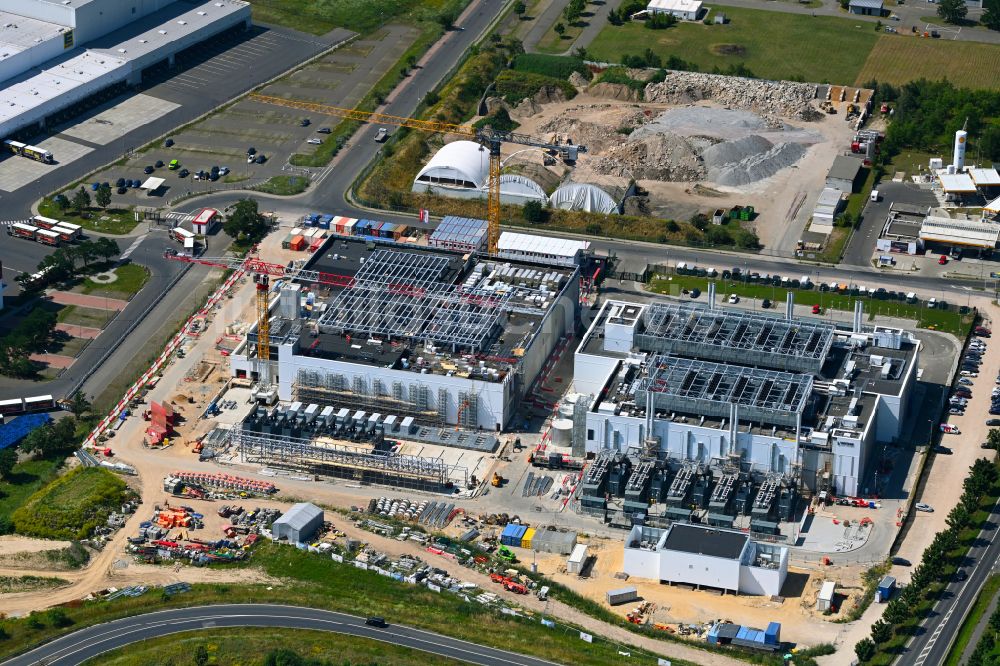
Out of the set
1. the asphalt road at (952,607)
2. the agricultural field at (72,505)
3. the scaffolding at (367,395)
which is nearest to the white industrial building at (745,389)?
the asphalt road at (952,607)

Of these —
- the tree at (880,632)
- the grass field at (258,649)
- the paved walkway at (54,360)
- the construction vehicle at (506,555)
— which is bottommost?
the paved walkway at (54,360)

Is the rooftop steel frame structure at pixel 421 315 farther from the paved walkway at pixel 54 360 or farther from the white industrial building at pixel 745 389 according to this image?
the paved walkway at pixel 54 360

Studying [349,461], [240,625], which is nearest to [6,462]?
[349,461]

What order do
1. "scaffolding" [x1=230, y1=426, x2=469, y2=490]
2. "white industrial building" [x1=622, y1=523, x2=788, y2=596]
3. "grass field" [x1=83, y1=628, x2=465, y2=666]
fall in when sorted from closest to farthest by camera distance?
"grass field" [x1=83, y1=628, x2=465, y2=666], "white industrial building" [x1=622, y1=523, x2=788, y2=596], "scaffolding" [x1=230, y1=426, x2=469, y2=490]

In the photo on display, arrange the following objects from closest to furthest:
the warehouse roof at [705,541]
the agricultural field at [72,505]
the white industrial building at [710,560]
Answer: the white industrial building at [710,560], the warehouse roof at [705,541], the agricultural field at [72,505]

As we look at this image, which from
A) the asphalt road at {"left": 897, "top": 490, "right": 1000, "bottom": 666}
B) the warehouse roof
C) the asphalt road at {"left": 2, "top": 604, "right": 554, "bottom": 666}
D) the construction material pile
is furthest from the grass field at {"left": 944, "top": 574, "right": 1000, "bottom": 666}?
the construction material pile

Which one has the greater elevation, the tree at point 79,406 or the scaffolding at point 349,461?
the scaffolding at point 349,461

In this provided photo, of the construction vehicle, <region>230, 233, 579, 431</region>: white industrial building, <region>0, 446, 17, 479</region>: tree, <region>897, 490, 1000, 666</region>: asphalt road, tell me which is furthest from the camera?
<region>230, 233, 579, 431</region>: white industrial building

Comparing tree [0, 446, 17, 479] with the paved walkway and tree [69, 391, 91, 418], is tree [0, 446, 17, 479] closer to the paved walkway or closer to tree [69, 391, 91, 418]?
tree [69, 391, 91, 418]
